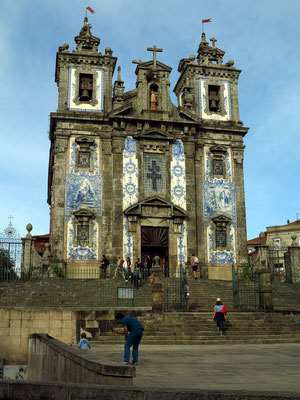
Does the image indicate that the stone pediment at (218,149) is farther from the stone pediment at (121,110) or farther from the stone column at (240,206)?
the stone pediment at (121,110)

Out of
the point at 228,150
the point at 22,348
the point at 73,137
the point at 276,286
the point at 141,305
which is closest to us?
the point at 22,348

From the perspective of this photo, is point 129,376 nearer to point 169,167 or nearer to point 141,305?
point 141,305

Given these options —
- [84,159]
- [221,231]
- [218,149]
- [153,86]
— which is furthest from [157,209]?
[153,86]

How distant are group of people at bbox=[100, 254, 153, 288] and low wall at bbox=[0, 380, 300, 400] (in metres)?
14.7

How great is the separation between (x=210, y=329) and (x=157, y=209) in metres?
12.3

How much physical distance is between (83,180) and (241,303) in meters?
12.1

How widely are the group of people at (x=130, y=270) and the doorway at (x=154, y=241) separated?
535mm

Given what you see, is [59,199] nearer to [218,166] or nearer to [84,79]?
[84,79]

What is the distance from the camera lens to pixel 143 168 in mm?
29281

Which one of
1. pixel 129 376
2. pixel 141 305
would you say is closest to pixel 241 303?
pixel 141 305

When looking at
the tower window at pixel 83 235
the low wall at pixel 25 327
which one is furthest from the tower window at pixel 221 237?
the low wall at pixel 25 327

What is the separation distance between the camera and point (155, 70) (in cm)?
3111

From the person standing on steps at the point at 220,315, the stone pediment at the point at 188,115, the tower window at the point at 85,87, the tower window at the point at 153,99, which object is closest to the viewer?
the person standing on steps at the point at 220,315

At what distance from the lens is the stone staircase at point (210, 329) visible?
635 inches
